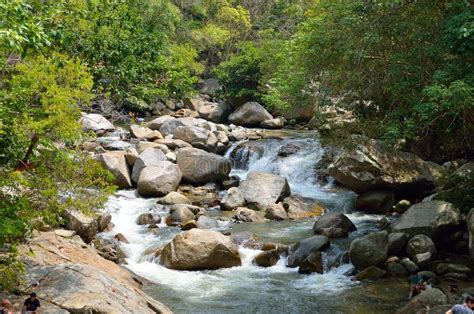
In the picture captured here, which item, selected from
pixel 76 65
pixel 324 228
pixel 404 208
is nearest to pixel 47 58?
pixel 76 65

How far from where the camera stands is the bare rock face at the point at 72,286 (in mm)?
8648

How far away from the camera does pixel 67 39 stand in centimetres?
750

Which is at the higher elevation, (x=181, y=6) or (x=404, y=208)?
(x=181, y=6)

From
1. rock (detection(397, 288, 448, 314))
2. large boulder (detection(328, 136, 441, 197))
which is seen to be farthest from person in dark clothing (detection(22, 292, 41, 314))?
large boulder (detection(328, 136, 441, 197))

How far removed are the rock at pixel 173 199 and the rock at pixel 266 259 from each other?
587cm

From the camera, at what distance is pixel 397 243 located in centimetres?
1367

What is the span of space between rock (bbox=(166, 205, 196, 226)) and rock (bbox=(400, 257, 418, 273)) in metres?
7.27

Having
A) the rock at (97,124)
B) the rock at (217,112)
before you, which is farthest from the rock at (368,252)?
the rock at (217,112)

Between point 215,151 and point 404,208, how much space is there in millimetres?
10780

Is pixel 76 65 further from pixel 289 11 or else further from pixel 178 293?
pixel 289 11

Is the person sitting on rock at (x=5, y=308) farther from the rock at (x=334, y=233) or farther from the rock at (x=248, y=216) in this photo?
the rock at (x=248, y=216)

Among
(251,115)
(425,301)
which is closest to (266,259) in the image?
(425,301)

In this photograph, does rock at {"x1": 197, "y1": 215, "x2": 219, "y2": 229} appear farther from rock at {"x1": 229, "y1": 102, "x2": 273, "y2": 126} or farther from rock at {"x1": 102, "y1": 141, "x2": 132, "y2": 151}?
rock at {"x1": 229, "y1": 102, "x2": 273, "y2": 126}

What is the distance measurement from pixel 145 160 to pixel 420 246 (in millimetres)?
12057
